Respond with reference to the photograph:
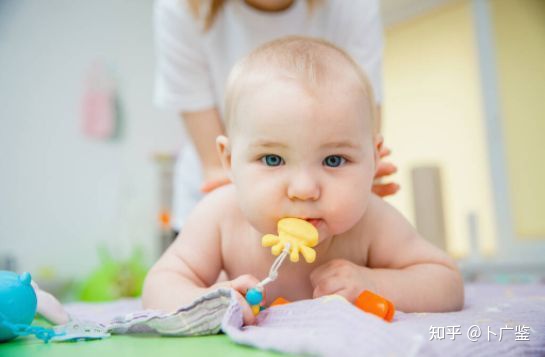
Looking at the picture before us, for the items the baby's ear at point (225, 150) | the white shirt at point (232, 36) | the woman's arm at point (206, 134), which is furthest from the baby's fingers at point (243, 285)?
the white shirt at point (232, 36)

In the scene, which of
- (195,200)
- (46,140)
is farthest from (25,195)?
(195,200)

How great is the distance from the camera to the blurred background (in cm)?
305

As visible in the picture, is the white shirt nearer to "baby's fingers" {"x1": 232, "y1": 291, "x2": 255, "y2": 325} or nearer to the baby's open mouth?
the baby's open mouth

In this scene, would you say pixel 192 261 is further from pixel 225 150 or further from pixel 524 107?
pixel 524 107

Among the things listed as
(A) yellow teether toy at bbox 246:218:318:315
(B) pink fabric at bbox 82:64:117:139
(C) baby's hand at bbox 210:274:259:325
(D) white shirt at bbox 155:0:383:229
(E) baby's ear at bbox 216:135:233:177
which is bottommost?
(C) baby's hand at bbox 210:274:259:325

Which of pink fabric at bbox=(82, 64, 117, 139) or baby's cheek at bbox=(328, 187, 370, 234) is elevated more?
pink fabric at bbox=(82, 64, 117, 139)

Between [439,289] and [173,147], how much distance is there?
3.09 metres

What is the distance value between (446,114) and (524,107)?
0.50m

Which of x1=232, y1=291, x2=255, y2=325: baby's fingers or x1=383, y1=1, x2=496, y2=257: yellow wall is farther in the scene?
x1=383, y1=1, x2=496, y2=257: yellow wall

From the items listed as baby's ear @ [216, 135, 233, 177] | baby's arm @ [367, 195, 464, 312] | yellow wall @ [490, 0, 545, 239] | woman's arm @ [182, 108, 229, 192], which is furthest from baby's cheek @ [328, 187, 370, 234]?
yellow wall @ [490, 0, 545, 239]

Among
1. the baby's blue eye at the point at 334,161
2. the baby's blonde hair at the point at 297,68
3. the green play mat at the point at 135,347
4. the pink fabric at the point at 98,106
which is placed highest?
the pink fabric at the point at 98,106

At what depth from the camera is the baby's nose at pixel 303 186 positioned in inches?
27.5

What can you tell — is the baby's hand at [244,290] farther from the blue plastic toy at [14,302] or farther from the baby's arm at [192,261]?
the blue plastic toy at [14,302]

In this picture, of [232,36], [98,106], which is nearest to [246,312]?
[232,36]
